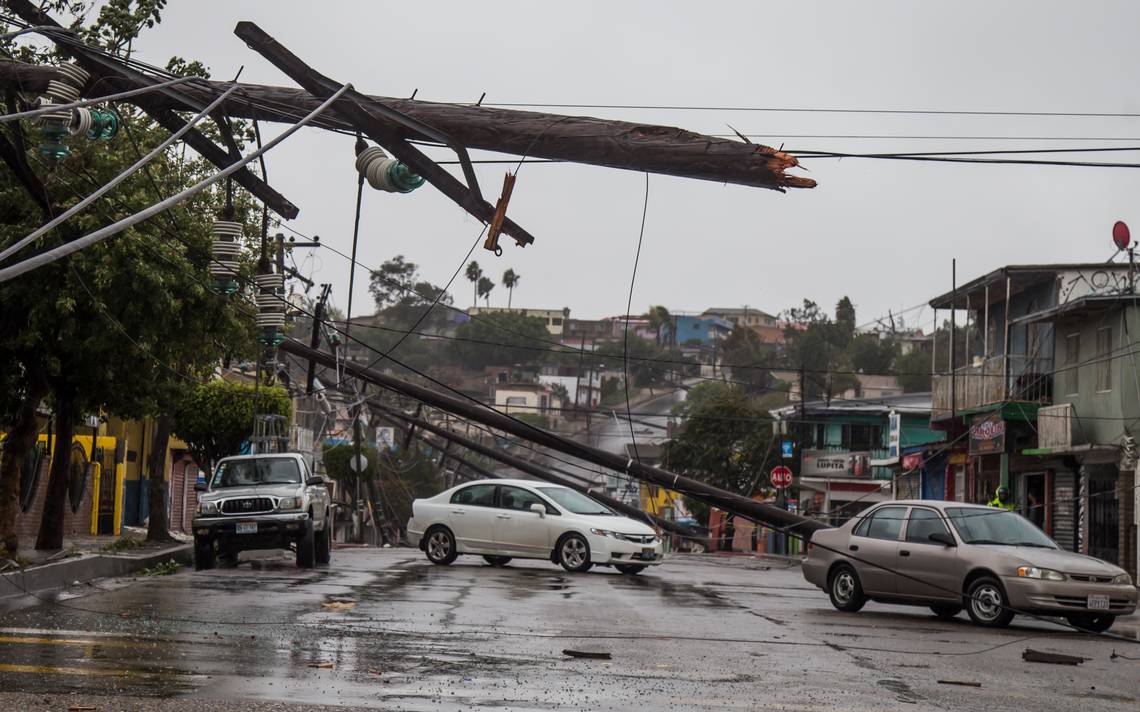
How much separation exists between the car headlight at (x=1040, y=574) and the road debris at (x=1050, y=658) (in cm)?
313

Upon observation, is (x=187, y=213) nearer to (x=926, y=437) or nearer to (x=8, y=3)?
(x=8, y=3)

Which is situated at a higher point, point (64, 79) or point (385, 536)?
point (64, 79)

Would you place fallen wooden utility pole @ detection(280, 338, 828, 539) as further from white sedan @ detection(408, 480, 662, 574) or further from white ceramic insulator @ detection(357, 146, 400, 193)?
white ceramic insulator @ detection(357, 146, 400, 193)

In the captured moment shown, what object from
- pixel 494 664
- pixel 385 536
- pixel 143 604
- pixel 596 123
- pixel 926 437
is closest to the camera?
pixel 494 664

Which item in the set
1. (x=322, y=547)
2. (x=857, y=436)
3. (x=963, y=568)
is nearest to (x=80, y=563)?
(x=322, y=547)

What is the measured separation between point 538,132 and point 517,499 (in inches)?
553

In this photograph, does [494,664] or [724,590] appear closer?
[494,664]

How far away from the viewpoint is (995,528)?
55.4 feet

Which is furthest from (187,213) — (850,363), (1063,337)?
(850,363)

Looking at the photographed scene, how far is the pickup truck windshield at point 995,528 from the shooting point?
16.7m

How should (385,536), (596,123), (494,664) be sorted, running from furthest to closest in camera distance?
1. (385,536)
2. (596,123)
3. (494,664)

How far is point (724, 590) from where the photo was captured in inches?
826

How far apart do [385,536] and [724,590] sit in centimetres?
3090

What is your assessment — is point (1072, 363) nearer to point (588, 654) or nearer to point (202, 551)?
point (202, 551)
